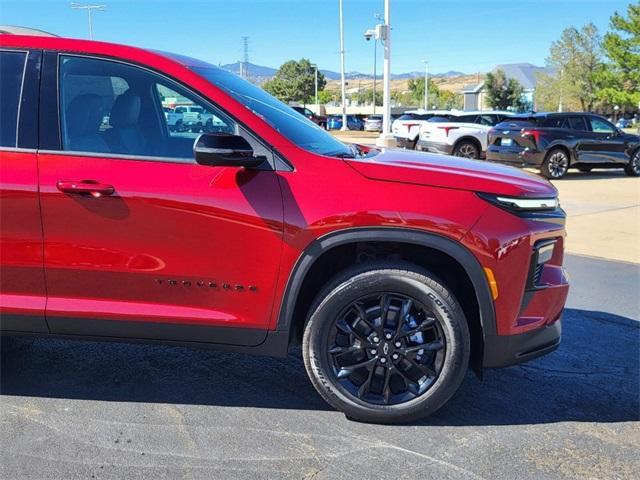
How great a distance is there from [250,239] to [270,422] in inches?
39.8

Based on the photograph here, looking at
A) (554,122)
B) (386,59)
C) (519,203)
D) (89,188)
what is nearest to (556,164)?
(554,122)

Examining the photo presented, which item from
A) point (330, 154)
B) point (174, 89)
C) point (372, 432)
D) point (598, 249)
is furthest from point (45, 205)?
point (598, 249)

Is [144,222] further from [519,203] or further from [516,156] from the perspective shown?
[516,156]

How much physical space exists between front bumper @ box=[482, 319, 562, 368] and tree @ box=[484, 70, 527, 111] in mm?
83642

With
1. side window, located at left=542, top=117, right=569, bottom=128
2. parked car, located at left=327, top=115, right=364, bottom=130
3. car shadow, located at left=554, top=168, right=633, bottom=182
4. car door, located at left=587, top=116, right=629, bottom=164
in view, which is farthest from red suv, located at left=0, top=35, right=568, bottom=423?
parked car, located at left=327, top=115, right=364, bottom=130

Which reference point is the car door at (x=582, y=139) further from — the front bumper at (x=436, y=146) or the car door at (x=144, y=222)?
the car door at (x=144, y=222)

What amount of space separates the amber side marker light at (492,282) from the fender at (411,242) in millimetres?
20

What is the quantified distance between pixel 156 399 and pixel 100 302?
710mm

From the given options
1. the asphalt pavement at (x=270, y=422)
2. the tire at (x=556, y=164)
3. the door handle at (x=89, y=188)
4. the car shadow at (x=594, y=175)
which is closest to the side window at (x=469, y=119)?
the car shadow at (x=594, y=175)

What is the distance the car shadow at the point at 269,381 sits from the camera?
3.44 meters

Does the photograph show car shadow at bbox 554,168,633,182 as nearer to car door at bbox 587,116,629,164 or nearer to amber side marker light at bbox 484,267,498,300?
car door at bbox 587,116,629,164

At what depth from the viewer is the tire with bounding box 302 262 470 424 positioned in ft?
9.98

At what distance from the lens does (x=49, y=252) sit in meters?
3.12

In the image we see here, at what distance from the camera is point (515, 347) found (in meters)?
3.09
